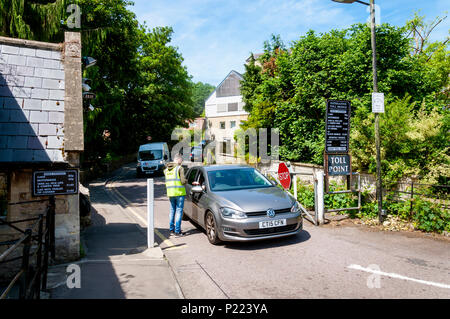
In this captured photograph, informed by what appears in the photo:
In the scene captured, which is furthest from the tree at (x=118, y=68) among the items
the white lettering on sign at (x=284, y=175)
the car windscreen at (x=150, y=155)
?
the white lettering on sign at (x=284, y=175)

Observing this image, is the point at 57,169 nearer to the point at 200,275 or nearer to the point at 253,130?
the point at 200,275

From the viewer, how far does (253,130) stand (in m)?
21.1

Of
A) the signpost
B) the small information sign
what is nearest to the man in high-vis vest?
the signpost

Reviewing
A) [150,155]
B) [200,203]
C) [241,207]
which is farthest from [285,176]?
[150,155]

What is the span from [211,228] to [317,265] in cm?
240

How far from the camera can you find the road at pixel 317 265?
443 centimetres

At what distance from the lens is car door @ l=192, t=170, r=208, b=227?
7.30 metres

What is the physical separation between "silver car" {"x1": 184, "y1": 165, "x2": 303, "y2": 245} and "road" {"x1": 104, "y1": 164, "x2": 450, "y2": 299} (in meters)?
0.38

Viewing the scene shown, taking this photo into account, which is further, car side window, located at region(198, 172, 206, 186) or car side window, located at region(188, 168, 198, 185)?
car side window, located at region(188, 168, 198, 185)

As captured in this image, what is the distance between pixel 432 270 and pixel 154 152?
22.3m

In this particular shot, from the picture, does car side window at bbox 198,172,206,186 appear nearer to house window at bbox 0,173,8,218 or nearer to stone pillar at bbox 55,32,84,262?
stone pillar at bbox 55,32,84,262

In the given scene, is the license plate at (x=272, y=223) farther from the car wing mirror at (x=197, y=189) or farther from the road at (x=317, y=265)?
the car wing mirror at (x=197, y=189)

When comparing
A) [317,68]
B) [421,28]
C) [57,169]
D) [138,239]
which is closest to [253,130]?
[317,68]
